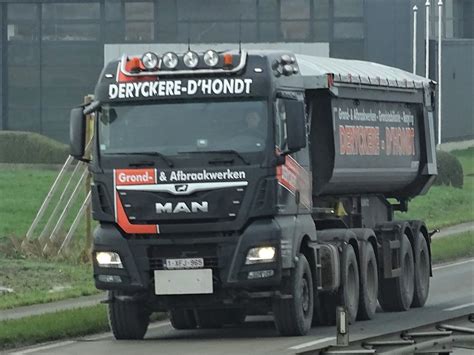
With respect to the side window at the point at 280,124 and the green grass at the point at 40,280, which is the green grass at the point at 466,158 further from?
the side window at the point at 280,124

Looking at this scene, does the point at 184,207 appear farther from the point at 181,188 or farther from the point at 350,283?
the point at 350,283

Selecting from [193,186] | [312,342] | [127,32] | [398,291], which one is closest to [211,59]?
[193,186]

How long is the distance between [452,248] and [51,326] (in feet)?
58.0

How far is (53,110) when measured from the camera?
69.5 metres

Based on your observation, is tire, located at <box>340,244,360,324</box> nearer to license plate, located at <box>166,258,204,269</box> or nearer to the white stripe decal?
license plate, located at <box>166,258,204,269</box>

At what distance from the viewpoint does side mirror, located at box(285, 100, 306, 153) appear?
18000 millimetres

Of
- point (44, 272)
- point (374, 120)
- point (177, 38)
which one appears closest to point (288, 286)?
point (374, 120)

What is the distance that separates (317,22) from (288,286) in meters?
51.2

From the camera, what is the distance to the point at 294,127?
1805cm

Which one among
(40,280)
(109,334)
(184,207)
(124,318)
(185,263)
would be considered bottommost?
(109,334)

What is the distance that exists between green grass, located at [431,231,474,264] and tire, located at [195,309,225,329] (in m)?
13.4

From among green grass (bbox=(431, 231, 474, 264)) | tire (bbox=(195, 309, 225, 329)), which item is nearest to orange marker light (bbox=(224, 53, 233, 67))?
tire (bbox=(195, 309, 225, 329))

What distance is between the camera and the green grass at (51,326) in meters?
18.6

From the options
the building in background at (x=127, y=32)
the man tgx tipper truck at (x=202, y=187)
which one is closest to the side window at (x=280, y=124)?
the man tgx tipper truck at (x=202, y=187)
